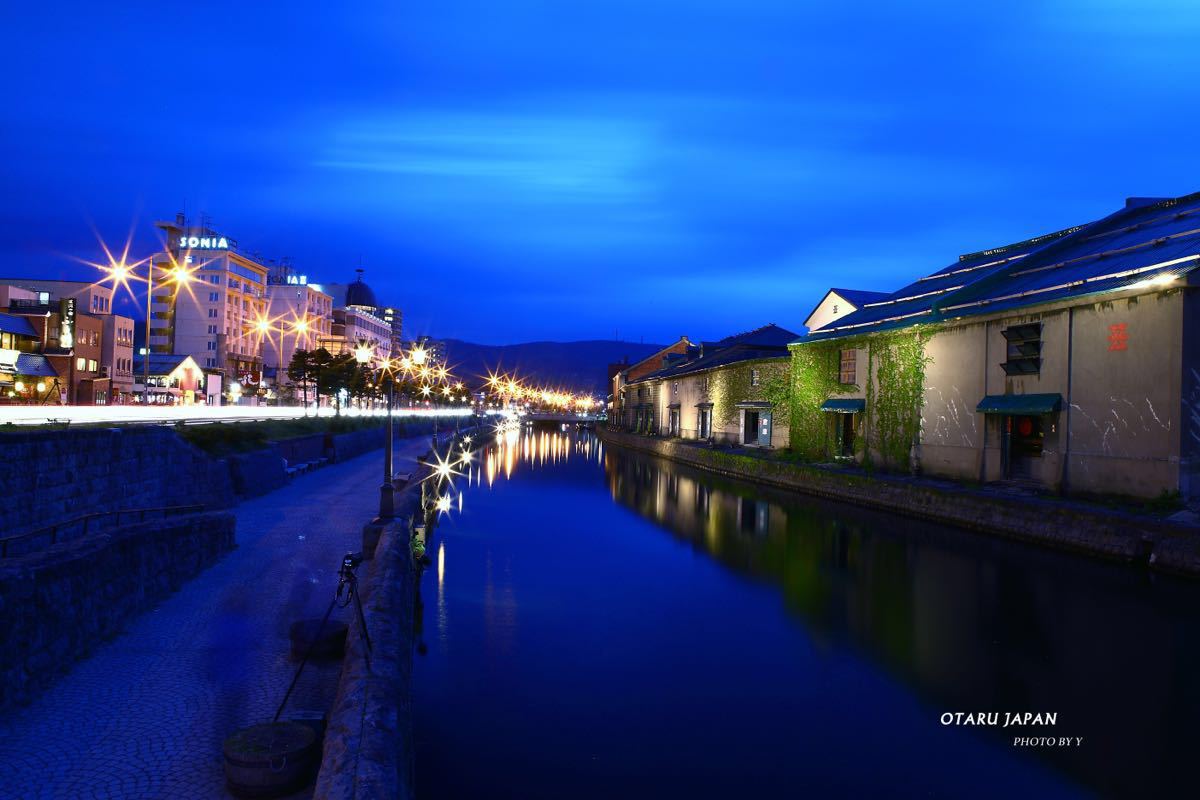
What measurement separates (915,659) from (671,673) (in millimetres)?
4077

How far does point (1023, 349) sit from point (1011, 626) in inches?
508

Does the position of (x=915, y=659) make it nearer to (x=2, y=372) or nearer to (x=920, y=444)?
(x=920, y=444)

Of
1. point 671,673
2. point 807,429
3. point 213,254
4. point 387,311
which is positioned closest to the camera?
point 671,673

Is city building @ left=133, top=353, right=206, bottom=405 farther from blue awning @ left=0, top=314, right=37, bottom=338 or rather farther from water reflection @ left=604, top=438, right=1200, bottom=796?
water reflection @ left=604, top=438, right=1200, bottom=796

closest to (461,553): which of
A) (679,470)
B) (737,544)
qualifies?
(737,544)

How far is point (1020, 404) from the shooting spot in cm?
2300

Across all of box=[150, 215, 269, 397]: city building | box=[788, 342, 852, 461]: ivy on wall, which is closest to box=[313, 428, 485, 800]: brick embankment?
box=[788, 342, 852, 461]: ivy on wall

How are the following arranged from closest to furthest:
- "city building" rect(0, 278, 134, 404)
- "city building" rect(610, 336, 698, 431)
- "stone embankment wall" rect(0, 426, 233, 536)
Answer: "stone embankment wall" rect(0, 426, 233, 536), "city building" rect(0, 278, 134, 404), "city building" rect(610, 336, 698, 431)

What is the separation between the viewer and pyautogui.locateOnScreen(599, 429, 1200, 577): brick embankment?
A: 1606 centimetres

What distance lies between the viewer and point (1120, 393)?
19609 mm

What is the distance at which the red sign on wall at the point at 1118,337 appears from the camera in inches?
769

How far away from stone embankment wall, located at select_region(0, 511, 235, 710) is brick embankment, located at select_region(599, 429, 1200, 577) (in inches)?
765

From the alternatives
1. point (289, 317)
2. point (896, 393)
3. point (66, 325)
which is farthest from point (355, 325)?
point (896, 393)

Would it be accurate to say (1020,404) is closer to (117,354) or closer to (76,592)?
(76,592)
